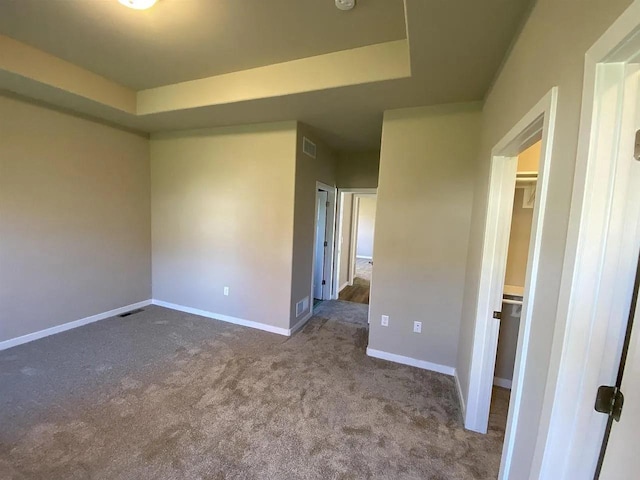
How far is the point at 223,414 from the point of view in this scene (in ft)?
6.79

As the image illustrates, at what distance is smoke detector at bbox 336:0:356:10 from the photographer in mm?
1660

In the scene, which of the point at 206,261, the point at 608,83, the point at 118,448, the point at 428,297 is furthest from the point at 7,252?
the point at 608,83

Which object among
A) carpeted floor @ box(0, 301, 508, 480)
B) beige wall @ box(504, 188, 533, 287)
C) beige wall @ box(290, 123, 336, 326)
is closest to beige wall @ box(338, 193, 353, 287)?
beige wall @ box(290, 123, 336, 326)

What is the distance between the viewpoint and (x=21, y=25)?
208 centimetres

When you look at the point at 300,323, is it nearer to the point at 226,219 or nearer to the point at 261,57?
the point at 226,219

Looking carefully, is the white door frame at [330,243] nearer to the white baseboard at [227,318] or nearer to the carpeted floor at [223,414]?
the white baseboard at [227,318]

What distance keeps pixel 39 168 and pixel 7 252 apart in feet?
3.04

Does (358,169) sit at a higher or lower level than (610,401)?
higher

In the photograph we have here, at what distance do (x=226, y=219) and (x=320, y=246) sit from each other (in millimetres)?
1877

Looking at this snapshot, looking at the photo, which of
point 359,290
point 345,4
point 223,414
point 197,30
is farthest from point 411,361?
point 197,30

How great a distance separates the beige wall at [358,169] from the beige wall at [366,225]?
540 cm

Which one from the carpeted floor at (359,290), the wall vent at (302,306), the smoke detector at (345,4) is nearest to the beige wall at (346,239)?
the carpeted floor at (359,290)

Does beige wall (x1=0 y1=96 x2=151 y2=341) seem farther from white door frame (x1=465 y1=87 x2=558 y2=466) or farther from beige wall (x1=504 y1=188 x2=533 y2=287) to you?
beige wall (x1=504 y1=188 x2=533 y2=287)

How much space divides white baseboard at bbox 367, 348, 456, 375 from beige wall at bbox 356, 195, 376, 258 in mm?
7119
